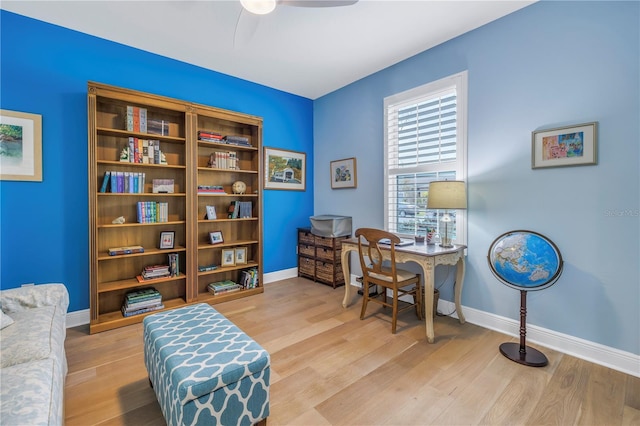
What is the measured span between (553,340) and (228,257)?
321cm

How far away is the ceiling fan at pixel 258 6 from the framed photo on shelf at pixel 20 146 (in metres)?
1.94

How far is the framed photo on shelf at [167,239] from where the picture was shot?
2.98 m

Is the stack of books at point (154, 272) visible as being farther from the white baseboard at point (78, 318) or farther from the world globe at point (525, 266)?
the world globe at point (525, 266)

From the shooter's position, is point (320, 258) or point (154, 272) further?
point (320, 258)

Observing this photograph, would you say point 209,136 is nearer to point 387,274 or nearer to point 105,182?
point 105,182

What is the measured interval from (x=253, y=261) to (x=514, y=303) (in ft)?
9.17

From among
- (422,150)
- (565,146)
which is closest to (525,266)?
(565,146)

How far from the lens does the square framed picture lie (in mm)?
3557

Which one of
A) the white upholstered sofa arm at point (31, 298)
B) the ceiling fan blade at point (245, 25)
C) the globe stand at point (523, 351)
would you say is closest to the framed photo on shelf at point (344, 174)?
the ceiling fan blade at point (245, 25)

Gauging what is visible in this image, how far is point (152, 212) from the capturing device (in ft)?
9.47

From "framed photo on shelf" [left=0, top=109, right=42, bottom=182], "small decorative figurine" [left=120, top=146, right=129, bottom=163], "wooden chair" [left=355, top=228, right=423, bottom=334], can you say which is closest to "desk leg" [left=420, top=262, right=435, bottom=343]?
"wooden chair" [left=355, top=228, right=423, bottom=334]

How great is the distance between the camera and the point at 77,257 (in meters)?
2.68

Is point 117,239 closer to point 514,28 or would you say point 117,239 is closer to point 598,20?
point 514,28

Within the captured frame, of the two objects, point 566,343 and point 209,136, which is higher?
point 209,136
